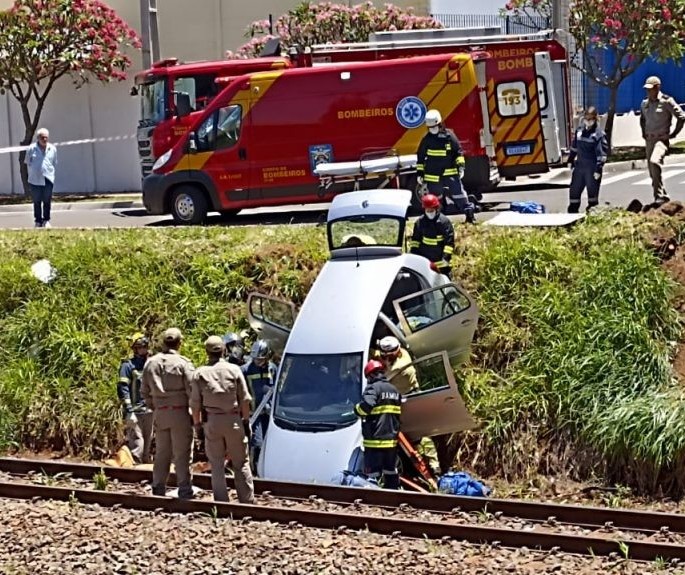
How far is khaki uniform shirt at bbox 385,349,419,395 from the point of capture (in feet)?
39.4

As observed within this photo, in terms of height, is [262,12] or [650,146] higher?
[262,12]

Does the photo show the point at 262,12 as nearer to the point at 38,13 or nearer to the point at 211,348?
the point at 38,13

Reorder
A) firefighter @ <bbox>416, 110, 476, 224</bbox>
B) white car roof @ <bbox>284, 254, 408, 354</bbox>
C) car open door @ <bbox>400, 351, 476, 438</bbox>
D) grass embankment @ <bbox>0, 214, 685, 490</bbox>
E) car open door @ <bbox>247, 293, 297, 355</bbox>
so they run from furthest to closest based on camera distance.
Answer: firefighter @ <bbox>416, 110, 476, 224</bbox> → car open door @ <bbox>247, 293, 297, 355</bbox> → grass embankment @ <bbox>0, 214, 685, 490</bbox> → white car roof @ <bbox>284, 254, 408, 354</bbox> → car open door @ <bbox>400, 351, 476, 438</bbox>

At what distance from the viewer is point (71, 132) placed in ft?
107

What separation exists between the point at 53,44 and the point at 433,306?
63.8 feet

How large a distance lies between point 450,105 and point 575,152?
3.60 m

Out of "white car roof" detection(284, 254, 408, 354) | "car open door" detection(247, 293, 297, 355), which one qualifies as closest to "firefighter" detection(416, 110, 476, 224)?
"white car roof" detection(284, 254, 408, 354)

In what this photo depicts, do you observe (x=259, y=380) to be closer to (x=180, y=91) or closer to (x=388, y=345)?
(x=388, y=345)

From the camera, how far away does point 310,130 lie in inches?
797

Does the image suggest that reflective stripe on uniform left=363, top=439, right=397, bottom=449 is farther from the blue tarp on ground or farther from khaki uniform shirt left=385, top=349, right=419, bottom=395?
the blue tarp on ground

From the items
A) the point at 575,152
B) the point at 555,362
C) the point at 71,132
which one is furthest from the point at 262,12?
the point at 555,362

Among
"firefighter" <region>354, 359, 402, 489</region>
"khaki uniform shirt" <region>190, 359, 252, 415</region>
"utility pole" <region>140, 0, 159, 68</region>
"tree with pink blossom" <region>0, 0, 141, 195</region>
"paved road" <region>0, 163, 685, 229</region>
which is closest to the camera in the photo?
"khaki uniform shirt" <region>190, 359, 252, 415</region>

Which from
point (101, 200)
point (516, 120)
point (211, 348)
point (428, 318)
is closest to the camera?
point (211, 348)

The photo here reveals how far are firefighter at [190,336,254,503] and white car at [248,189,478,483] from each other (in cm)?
149
